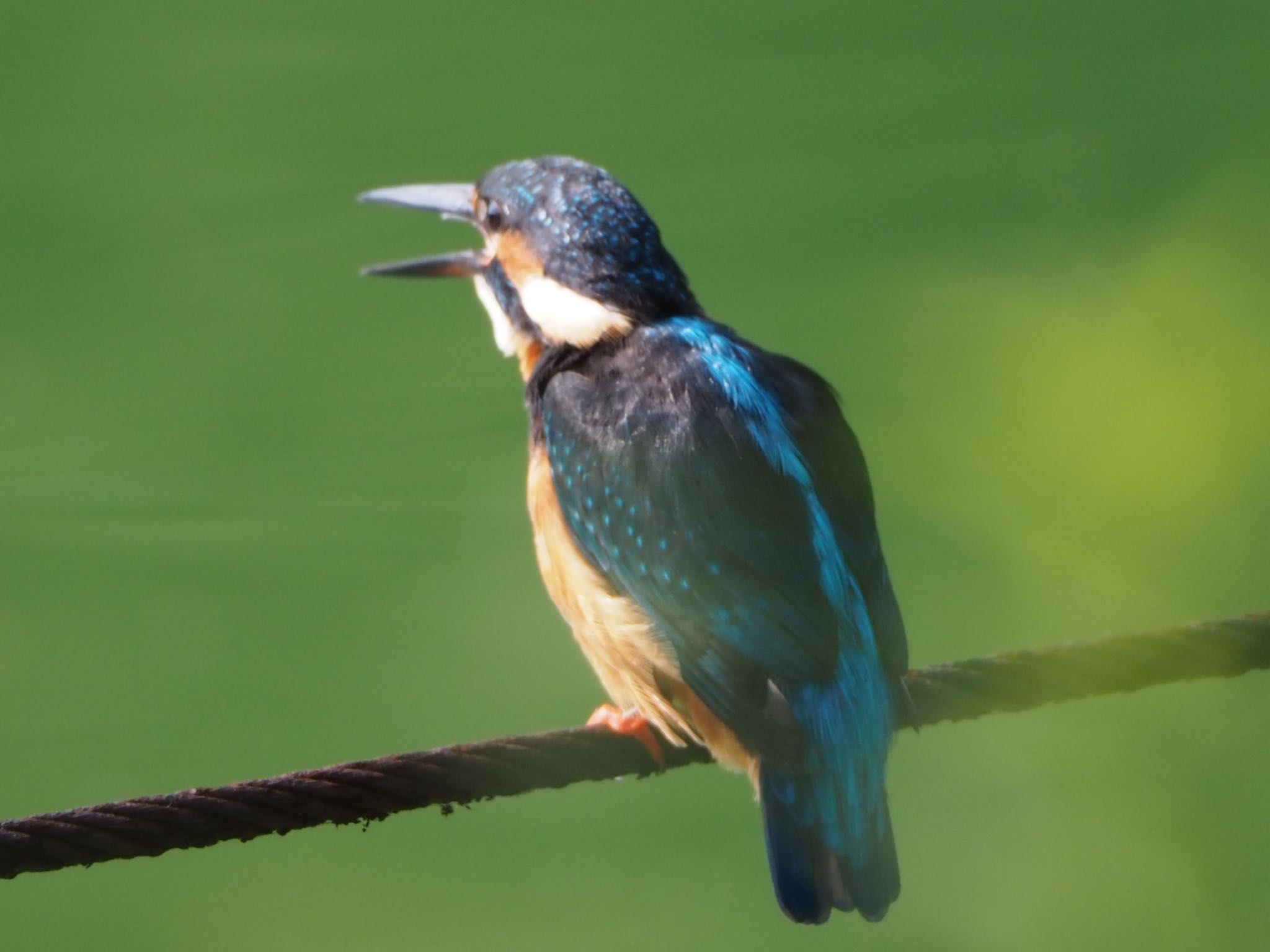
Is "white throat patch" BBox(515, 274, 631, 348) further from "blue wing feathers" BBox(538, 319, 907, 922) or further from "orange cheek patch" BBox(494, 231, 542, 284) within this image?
"blue wing feathers" BBox(538, 319, 907, 922)

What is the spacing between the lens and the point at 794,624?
1598mm

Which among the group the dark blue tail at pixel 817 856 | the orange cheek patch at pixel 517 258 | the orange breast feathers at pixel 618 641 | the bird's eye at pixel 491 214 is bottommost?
the dark blue tail at pixel 817 856

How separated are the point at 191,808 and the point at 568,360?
33.2 inches

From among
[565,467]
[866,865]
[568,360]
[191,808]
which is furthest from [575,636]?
[191,808]

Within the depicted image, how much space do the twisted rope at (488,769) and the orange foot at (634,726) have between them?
0.16 ft

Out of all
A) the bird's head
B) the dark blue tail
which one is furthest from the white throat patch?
the dark blue tail

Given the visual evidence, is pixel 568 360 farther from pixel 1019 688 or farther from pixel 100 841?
pixel 100 841

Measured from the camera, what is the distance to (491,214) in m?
2.33

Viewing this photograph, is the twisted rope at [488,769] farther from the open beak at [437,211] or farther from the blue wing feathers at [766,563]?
the open beak at [437,211]

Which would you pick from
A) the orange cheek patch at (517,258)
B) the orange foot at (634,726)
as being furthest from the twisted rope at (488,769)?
the orange cheek patch at (517,258)

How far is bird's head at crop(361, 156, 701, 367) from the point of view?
209 centimetres

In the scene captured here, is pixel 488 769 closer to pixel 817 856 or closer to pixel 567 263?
pixel 817 856

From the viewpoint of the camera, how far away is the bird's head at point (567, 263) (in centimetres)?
209

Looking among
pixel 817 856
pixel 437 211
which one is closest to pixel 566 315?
pixel 437 211
